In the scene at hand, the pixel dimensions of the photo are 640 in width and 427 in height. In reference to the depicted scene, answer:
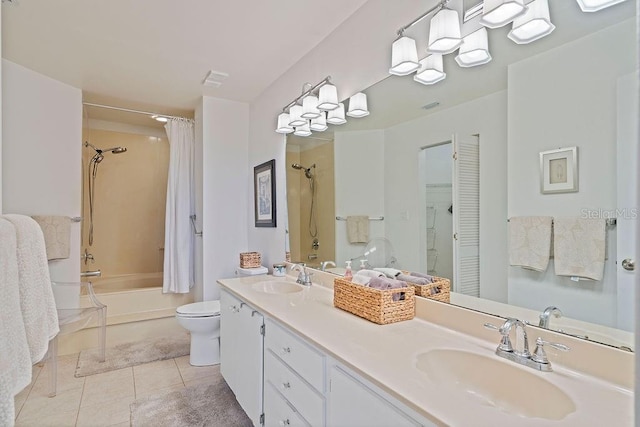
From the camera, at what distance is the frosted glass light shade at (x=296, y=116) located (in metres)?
2.49

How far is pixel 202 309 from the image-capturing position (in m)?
2.89

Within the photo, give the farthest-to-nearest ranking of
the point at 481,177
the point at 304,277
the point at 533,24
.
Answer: the point at 304,277 → the point at 481,177 → the point at 533,24

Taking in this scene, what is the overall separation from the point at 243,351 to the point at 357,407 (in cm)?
112

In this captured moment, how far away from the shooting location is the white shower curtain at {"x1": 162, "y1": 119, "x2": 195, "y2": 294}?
3.70 m

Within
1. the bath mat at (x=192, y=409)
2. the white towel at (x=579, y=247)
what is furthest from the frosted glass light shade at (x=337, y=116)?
the bath mat at (x=192, y=409)

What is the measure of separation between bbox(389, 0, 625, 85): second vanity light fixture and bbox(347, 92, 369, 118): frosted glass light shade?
1.04 feet

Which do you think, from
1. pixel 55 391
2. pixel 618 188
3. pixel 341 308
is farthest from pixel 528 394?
pixel 55 391

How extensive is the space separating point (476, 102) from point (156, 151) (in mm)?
4348

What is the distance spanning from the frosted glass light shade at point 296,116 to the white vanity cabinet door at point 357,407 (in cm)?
182

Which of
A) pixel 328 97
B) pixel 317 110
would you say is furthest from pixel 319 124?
pixel 328 97

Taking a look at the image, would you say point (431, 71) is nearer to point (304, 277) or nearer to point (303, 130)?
point (303, 130)

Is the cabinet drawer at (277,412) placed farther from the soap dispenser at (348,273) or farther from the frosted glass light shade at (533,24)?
the frosted glass light shade at (533,24)

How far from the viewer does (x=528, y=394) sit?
3.18 ft
